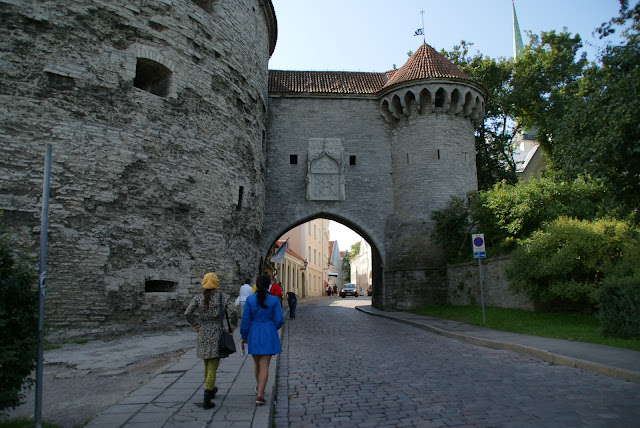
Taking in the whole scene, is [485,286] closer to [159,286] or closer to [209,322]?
[159,286]

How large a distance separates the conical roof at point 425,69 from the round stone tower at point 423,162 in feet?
0.14

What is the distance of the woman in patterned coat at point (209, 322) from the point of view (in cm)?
441

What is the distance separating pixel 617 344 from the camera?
734 cm

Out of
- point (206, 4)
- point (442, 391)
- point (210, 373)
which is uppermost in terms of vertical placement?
point (206, 4)

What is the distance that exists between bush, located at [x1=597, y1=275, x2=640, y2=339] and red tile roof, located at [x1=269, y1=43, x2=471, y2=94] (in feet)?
44.1

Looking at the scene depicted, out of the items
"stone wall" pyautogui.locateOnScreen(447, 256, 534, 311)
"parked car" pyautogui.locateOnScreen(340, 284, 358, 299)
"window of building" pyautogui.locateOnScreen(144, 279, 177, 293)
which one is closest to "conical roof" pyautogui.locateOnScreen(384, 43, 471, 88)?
"stone wall" pyautogui.locateOnScreen(447, 256, 534, 311)

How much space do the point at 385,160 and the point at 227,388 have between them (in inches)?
676

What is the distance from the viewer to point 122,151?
36.4 ft

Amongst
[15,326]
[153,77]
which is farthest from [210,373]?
[153,77]

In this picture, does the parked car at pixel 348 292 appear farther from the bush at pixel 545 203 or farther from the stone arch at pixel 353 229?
the bush at pixel 545 203

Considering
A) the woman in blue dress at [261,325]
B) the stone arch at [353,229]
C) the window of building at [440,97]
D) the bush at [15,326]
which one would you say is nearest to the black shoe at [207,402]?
the woman in blue dress at [261,325]

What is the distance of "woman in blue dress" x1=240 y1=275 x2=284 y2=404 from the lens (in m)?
4.54

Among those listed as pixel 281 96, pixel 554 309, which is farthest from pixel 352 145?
pixel 554 309

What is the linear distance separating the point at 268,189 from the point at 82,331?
37.7 feet
